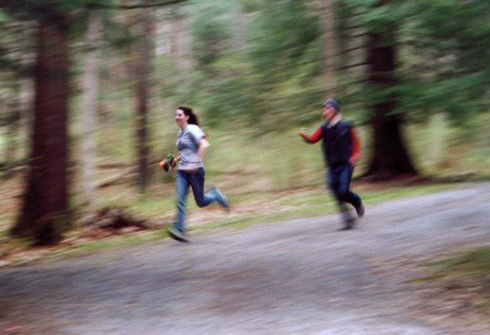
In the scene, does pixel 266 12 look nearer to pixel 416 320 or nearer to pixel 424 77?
pixel 424 77

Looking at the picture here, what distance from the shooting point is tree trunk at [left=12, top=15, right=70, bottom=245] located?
12.8 m

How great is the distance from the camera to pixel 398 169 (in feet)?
67.7

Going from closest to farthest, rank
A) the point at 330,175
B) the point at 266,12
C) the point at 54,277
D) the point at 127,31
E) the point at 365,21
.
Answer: the point at 54,277 < the point at 330,175 < the point at 127,31 < the point at 365,21 < the point at 266,12

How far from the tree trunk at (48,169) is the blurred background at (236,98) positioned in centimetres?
2

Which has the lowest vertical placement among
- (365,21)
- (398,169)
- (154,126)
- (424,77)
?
(398,169)

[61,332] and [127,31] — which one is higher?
[127,31]

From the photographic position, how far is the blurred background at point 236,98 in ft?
34.3

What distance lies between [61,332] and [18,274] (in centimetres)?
332

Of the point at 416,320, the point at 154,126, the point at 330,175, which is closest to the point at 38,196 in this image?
the point at 330,175

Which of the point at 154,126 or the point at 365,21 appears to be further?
the point at 154,126

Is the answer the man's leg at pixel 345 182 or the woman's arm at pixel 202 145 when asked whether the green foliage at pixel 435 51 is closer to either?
the man's leg at pixel 345 182

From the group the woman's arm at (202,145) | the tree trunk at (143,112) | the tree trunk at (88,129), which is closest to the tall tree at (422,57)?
the woman's arm at (202,145)

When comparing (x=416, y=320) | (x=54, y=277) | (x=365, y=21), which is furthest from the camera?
(x=365, y=21)

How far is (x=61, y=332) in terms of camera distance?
7.09 metres
